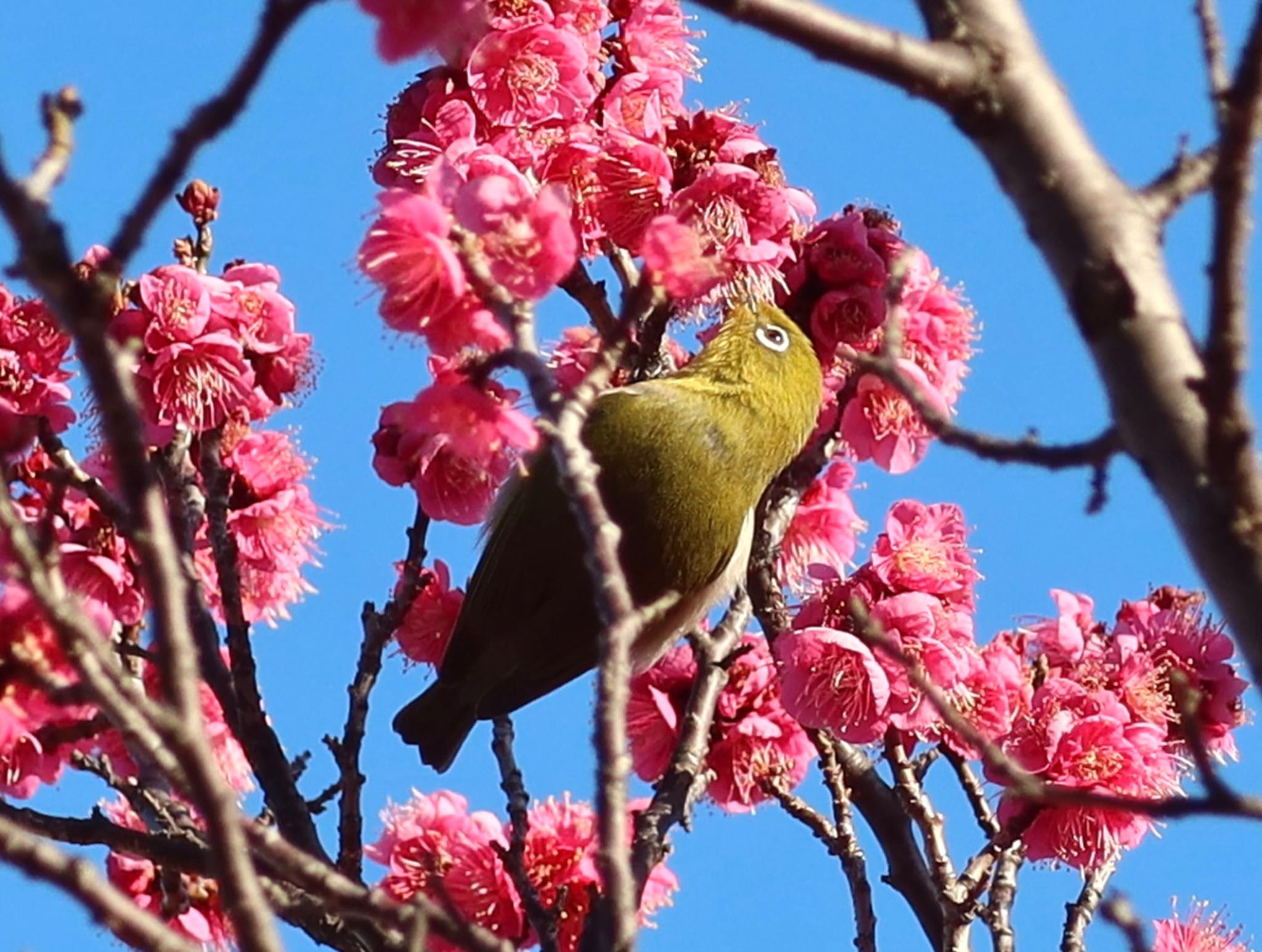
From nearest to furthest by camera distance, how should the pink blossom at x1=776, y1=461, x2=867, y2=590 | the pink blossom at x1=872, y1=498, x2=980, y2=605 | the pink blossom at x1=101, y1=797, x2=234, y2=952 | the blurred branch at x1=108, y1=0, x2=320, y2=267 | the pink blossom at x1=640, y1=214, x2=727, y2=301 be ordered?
1. the blurred branch at x1=108, y1=0, x2=320, y2=267
2. the pink blossom at x1=640, y1=214, x2=727, y2=301
3. the pink blossom at x1=101, y1=797, x2=234, y2=952
4. the pink blossom at x1=872, y1=498, x2=980, y2=605
5. the pink blossom at x1=776, y1=461, x2=867, y2=590

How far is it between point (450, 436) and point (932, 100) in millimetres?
986

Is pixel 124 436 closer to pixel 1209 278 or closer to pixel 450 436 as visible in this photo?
pixel 1209 278

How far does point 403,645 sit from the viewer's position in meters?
5.05

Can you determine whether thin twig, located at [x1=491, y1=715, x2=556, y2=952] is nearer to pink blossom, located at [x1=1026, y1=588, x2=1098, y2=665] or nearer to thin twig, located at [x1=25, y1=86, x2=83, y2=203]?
pink blossom, located at [x1=1026, y1=588, x2=1098, y2=665]

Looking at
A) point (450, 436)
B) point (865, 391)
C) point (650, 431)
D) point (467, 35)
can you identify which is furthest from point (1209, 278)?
point (650, 431)

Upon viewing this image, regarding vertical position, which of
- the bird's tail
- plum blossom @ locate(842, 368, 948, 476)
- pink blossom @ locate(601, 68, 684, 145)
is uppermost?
pink blossom @ locate(601, 68, 684, 145)

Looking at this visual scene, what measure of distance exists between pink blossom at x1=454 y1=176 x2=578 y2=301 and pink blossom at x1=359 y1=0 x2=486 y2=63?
375 mm

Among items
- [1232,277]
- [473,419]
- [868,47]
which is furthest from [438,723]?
[1232,277]

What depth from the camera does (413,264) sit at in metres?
2.61

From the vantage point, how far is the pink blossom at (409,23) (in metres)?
2.12

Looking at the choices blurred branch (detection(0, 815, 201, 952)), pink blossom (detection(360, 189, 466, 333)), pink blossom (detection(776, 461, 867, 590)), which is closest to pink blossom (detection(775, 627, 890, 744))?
pink blossom (detection(776, 461, 867, 590))

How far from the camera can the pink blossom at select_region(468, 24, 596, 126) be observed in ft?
13.4

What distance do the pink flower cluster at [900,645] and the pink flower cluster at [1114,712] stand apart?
0.55 ft

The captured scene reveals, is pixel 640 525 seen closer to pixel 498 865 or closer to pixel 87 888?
pixel 498 865
